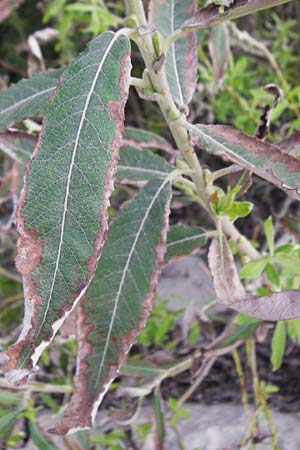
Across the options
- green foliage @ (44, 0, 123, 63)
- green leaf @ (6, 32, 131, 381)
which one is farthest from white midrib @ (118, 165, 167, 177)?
green foliage @ (44, 0, 123, 63)

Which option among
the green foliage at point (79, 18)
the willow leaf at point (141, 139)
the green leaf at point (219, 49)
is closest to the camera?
the willow leaf at point (141, 139)

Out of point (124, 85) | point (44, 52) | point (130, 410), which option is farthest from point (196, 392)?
point (44, 52)

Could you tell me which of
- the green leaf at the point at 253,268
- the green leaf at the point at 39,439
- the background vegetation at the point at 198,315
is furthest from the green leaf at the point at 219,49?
the green leaf at the point at 39,439

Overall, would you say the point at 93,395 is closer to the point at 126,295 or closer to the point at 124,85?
the point at 126,295

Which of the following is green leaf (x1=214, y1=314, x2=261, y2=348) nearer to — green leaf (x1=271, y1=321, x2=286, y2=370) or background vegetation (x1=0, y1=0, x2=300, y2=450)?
background vegetation (x1=0, y1=0, x2=300, y2=450)

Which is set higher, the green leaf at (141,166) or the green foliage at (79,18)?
the green foliage at (79,18)

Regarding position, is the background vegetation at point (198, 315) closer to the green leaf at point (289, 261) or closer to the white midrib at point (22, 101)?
the green leaf at point (289, 261)
